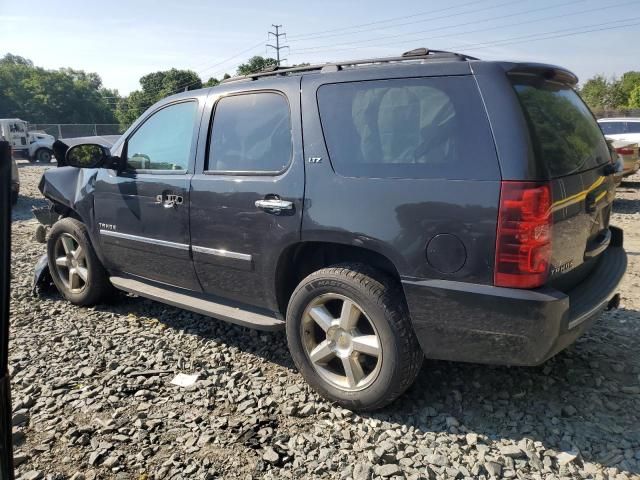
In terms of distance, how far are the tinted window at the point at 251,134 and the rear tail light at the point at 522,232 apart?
1365 mm

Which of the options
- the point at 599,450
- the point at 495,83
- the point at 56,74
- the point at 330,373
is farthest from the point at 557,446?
the point at 56,74

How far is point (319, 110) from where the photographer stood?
2.99m

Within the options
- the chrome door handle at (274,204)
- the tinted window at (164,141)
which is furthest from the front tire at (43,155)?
the chrome door handle at (274,204)

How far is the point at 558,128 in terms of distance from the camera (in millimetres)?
2658

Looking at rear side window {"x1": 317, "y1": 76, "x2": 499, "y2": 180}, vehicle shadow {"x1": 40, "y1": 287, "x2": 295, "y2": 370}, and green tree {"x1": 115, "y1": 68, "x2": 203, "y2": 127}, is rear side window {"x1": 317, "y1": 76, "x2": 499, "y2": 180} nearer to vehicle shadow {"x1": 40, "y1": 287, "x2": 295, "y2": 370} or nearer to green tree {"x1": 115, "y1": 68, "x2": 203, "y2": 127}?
vehicle shadow {"x1": 40, "y1": 287, "x2": 295, "y2": 370}

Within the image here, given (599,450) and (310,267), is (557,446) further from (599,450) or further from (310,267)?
(310,267)

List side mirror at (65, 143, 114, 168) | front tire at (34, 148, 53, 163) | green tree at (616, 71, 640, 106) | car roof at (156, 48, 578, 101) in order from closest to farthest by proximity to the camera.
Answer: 1. car roof at (156, 48, 578, 101)
2. side mirror at (65, 143, 114, 168)
3. front tire at (34, 148, 53, 163)
4. green tree at (616, 71, 640, 106)

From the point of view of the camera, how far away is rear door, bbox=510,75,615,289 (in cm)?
243

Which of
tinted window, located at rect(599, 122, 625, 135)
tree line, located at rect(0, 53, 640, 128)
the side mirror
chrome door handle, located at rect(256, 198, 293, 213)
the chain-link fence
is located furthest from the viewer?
tree line, located at rect(0, 53, 640, 128)

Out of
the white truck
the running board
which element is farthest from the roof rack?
the white truck

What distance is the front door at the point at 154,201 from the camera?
3.64 meters

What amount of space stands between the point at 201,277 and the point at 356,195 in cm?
148

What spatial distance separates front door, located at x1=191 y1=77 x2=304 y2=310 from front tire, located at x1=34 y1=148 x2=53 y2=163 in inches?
1029

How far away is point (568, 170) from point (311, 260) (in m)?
1.57
